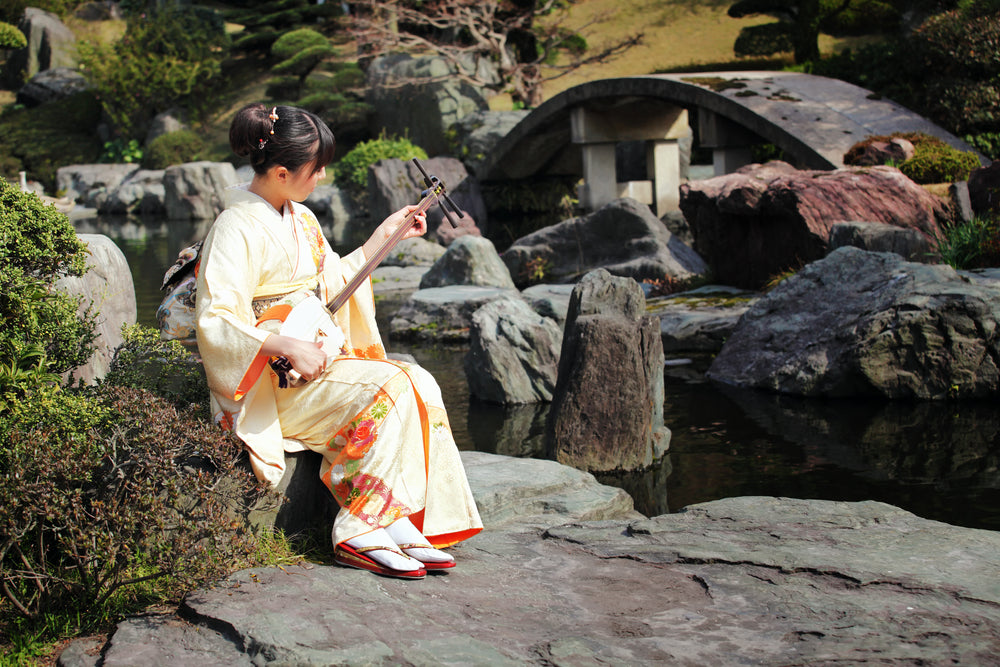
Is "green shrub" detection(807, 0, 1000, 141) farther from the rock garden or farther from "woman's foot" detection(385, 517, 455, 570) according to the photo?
"woman's foot" detection(385, 517, 455, 570)

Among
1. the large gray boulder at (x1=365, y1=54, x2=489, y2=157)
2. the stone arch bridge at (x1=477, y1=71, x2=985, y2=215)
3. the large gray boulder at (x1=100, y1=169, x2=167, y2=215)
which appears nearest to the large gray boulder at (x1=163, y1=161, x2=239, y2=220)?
the large gray boulder at (x1=100, y1=169, x2=167, y2=215)

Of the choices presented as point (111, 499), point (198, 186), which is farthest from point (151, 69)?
point (111, 499)

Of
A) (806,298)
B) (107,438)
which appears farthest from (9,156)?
(107,438)

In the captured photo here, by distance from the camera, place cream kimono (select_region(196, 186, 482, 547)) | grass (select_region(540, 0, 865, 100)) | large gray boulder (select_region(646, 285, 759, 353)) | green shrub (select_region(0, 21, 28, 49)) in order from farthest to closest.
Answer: green shrub (select_region(0, 21, 28, 49)) < grass (select_region(540, 0, 865, 100)) < large gray boulder (select_region(646, 285, 759, 353)) < cream kimono (select_region(196, 186, 482, 547))

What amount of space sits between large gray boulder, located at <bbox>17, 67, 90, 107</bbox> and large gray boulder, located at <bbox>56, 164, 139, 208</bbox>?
7906 millimetres

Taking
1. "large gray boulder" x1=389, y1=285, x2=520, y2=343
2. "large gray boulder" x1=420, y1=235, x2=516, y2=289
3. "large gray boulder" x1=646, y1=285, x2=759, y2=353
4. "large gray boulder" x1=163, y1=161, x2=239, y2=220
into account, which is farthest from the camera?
"large gray boulder" x1=163, y1=161, x2=239, y2=220

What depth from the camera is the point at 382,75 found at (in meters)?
32.4

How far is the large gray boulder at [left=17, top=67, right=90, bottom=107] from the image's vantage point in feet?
138

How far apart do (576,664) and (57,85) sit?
Answer: 45351mm

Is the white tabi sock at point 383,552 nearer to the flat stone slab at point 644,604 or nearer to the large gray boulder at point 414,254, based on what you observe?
the flat stone slab at point 644,604

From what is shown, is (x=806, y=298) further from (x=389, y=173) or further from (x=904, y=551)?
(x=389, y=173)

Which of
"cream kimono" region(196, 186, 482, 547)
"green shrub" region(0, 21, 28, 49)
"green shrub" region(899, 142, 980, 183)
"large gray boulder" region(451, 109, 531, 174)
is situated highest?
"green shrub" region(0, 21, 28, 49)

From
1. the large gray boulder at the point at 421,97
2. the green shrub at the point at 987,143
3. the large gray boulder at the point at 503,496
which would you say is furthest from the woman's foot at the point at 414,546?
the large gray boulder at the point at 421,97

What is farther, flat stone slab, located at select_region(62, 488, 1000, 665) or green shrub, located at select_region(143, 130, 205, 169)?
green shrub, located at select_region(143, 130, 205, 169)
